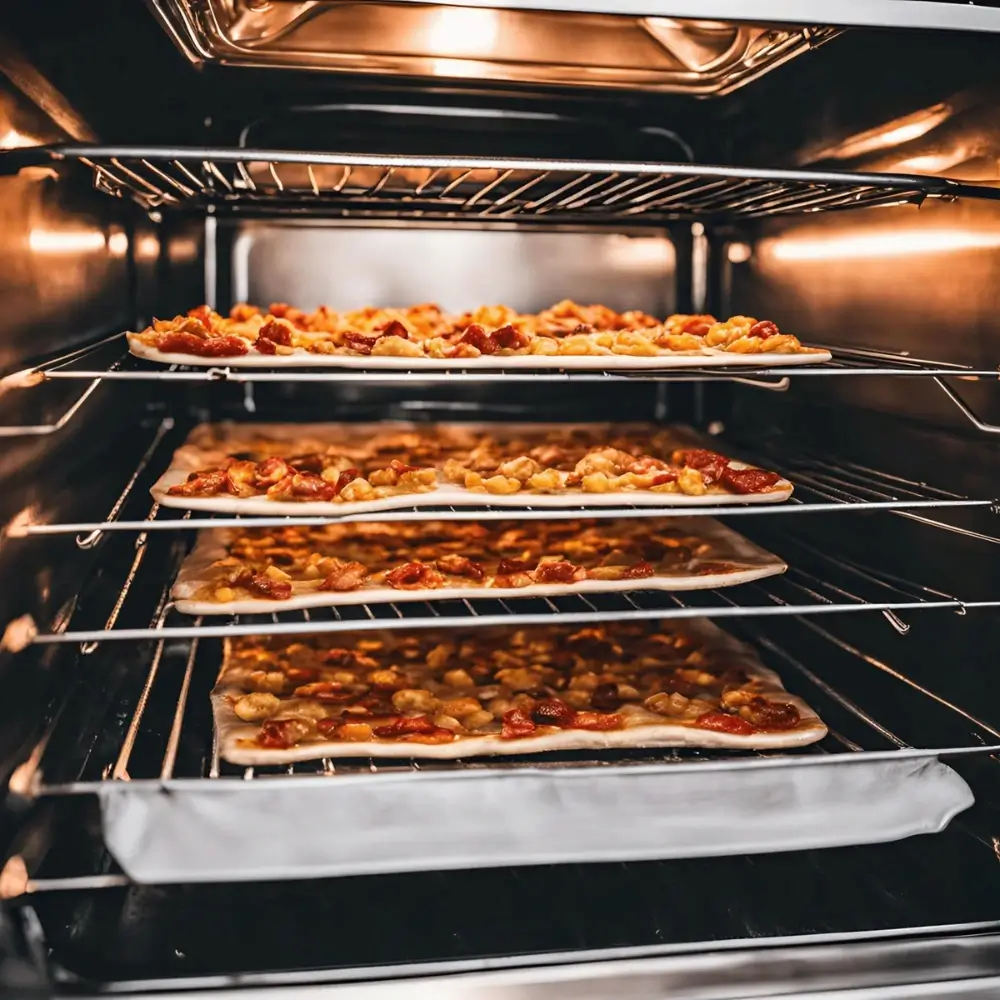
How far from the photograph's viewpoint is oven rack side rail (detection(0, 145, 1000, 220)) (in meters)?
1.36

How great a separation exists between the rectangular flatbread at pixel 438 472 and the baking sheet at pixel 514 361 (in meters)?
0.19

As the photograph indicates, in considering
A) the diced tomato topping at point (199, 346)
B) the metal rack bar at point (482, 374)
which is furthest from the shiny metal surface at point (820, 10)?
the diced tomato topping at point (199, 346)

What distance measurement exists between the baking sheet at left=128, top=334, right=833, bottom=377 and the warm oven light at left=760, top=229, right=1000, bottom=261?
195mm

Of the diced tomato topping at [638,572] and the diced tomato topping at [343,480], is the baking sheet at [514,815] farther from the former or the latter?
the diced tomato topping at [343,480]

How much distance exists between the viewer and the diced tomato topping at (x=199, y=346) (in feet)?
5.65

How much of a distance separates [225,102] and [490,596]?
1.13 meters

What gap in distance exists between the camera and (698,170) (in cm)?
142

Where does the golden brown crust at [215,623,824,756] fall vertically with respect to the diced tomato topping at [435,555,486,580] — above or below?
below

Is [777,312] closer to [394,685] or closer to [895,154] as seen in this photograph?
[895,154]

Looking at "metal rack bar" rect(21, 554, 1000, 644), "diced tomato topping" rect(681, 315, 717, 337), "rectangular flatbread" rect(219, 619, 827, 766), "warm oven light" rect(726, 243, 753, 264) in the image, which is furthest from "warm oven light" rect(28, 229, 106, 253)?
"warm oven light" rect(726, 243, 753, 264)

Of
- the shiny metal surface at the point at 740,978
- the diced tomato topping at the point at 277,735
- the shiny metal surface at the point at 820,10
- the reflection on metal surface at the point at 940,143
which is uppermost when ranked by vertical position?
the shiny metal surface at the point at 820,10

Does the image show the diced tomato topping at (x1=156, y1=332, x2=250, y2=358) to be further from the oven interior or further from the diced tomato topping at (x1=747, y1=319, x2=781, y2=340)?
the diced tomato topping at (x1=747, y1=319, x2=781, y2=340)

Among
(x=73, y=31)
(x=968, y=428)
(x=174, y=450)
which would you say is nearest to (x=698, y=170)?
(x=968, y=428)

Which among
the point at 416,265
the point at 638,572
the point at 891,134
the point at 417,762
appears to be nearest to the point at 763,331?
the point at 891,134
